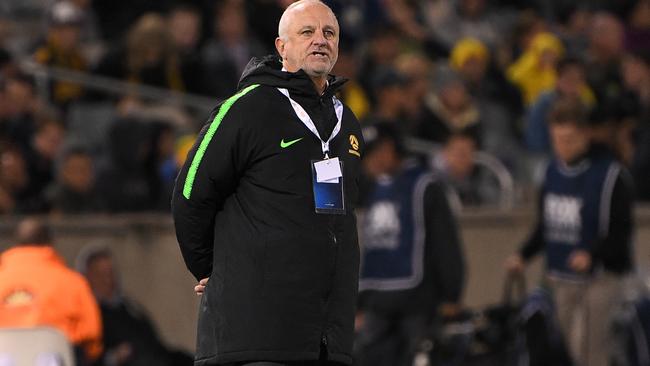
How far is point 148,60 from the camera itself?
15102 millimetres

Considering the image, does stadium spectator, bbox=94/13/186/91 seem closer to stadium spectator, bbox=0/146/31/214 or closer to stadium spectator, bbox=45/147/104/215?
stadium spectator, bbox=45/147/104/215

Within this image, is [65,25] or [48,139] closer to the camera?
[48,139]

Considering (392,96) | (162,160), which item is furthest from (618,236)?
(162,160)

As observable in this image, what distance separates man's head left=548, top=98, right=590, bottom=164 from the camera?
11305 mm

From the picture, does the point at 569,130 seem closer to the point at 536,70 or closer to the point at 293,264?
the point at 536,70

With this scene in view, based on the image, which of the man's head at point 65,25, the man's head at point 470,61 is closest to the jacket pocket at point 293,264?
the man's head at point 65,25

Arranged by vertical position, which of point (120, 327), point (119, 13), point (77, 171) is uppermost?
point (119, 13)

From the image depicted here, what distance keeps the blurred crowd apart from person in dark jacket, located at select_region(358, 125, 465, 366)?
1020 mm

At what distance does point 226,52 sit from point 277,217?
960 centimetres

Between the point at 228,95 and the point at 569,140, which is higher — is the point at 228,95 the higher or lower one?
the higher one

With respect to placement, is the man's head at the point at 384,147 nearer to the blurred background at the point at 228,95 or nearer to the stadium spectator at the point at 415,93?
the blurred background at the point at 228,95

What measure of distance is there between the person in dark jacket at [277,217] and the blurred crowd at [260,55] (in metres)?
6.11

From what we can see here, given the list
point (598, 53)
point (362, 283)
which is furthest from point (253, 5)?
point (362, 283)

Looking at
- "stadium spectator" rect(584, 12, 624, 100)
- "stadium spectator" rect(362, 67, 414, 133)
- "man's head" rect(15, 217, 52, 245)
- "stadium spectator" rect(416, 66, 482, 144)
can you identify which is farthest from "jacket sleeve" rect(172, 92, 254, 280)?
"stadium spectator" rect(584, 12, 624, 100)
